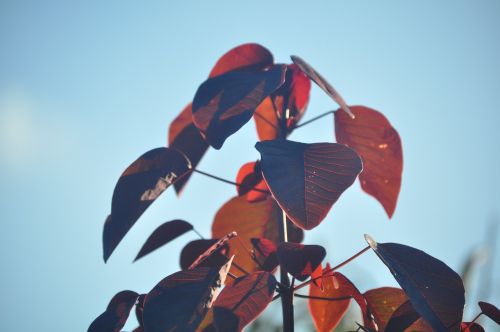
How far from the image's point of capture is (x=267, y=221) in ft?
4.10

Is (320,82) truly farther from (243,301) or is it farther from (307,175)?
(243,301)

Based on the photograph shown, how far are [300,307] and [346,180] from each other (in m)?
2.64

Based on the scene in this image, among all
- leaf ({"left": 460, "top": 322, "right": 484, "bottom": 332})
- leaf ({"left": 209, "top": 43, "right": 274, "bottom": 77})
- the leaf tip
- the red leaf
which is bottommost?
leaf ({"left": 460, "top": 322, "right": 484, "bottom": 332})

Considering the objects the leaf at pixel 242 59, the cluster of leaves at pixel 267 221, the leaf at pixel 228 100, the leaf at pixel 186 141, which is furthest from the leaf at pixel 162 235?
the leaf at pixel 242 59

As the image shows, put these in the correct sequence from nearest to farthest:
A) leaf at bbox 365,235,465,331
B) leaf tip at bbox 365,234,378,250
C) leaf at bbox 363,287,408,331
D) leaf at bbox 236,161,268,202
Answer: leaf at bbox 365,235,465,331 → leaf tip at bbox 365,234,378,250 → leaf at bbox 363,287,408,331 → leaf at bbox 236,161,268,202

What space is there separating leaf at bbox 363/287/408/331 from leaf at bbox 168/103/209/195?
443 millimetres

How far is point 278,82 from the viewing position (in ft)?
3.10

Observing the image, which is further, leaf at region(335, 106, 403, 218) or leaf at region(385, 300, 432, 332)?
leaf at region(335, 106, 403, 218)

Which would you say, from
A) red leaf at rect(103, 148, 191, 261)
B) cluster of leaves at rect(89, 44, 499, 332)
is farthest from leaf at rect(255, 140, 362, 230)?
red leaf at rect(103, 148, 191, 261)

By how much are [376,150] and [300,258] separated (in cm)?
40

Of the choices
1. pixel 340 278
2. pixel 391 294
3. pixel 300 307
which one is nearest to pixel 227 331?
pixel 340 278

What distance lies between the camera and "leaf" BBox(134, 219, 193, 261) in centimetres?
105

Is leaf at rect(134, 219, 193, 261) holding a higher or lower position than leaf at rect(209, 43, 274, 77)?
lower

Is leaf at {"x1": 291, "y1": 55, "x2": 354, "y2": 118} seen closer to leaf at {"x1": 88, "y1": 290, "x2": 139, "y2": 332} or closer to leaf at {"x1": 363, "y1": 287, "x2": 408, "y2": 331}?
leaf at {"x1": 363, "y1": 287, "x2": 408, "y2": 331}
